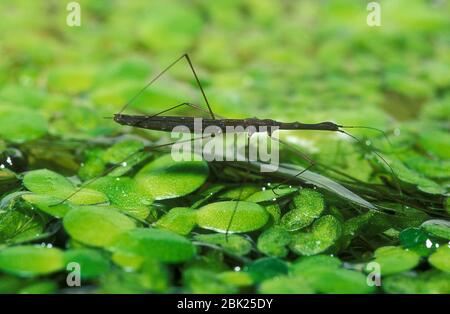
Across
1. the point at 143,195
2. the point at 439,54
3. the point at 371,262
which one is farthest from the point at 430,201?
the point at 439,54

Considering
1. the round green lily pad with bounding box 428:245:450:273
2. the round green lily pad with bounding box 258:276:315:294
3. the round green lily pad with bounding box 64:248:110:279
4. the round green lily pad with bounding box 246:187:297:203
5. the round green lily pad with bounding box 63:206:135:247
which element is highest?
the round green lily pad with bounding box 246:187:297:203

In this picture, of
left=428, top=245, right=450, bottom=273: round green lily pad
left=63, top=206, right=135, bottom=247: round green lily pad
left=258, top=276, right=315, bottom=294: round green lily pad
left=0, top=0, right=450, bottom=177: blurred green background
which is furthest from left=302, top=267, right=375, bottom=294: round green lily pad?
left=0, top=0, right=450, bottom=177: blurred green background

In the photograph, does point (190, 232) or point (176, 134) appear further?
point (176, 134)

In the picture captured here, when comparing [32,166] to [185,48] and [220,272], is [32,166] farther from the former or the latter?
[185,48]

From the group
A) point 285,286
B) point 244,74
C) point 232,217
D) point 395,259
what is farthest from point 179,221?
point 244,74

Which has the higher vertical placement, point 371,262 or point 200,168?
point 200,168

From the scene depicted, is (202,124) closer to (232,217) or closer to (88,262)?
(232,217)

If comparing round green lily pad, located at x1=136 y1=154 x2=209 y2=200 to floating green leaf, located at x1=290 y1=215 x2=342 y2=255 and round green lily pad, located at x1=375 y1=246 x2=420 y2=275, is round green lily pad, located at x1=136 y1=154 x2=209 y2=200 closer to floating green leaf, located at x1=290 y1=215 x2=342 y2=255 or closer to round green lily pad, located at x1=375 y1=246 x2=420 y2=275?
floating green leaf, located at x1=290 y1=215 x2=342 y2=255
